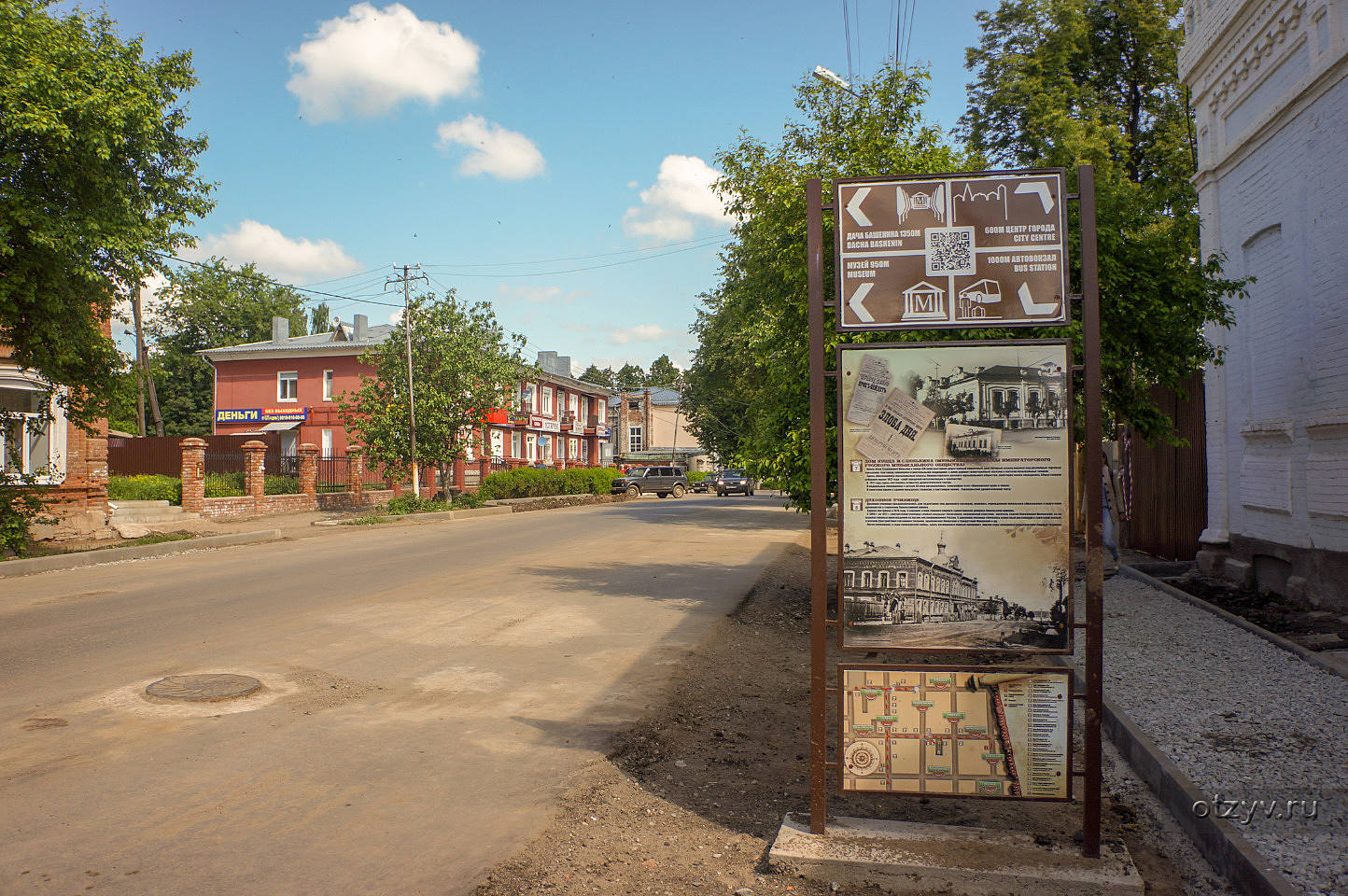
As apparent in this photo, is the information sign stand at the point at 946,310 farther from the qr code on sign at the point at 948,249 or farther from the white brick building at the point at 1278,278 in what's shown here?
the white brick building at the point at 1278,278

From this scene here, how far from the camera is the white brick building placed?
8.67 metres

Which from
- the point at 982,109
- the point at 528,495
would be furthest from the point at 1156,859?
the point at 528,495

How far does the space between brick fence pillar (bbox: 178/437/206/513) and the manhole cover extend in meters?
18.1

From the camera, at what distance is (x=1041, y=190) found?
379 cm

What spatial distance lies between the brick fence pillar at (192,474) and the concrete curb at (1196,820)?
74.7 ft

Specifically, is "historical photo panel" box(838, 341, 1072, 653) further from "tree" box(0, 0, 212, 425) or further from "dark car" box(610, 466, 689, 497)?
"dark car" box(610, 466, 689, 497)

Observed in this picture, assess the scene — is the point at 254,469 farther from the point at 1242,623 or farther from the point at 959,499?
the point at 959,499

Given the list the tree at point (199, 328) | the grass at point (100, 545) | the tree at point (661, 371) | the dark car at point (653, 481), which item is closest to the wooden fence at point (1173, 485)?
A: the grass at point (100, 545)

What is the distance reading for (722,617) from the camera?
32.4 feet

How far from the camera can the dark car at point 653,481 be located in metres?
47.2

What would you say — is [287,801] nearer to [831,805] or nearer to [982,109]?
[831,805]

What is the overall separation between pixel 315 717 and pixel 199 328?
232ft

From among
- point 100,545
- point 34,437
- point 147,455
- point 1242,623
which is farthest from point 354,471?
point 1242,623

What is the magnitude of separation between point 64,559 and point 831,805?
48.4ft
